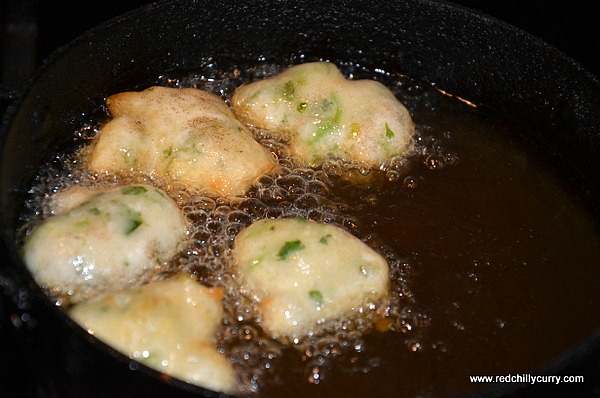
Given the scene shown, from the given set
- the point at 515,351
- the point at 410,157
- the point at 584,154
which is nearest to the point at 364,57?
the point at 410,157

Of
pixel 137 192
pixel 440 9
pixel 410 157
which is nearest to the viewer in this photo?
pixel 137 192

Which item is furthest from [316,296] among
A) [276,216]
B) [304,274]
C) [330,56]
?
[330,56]

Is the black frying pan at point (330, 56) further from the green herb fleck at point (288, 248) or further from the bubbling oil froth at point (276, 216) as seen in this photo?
the green herb fleck at point (288, 248)

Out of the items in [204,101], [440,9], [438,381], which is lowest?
[438,381]

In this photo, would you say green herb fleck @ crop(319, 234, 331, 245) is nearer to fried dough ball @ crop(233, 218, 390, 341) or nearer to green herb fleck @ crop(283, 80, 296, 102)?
fried dough ball @ crop(233, 218, 390, 341)

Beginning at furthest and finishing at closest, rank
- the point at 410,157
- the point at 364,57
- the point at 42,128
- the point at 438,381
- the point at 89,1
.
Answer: the point at 89,1 < the point at 364,57 < the point at 410,157 < the point at 42,128 < the point at 438,381

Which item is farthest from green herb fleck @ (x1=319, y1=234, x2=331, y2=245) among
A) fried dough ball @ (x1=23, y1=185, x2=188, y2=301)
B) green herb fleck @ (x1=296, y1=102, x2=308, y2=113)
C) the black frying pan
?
the black frying pan

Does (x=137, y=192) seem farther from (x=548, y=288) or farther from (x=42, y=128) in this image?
(x=548, y=288)
